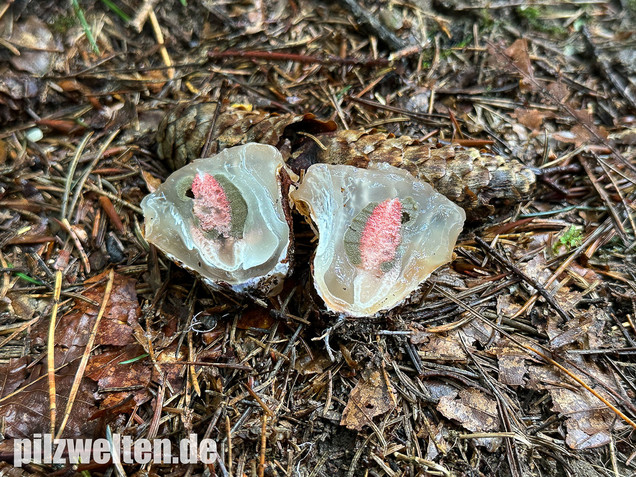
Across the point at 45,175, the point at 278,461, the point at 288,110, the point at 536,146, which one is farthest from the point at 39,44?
the point at 536,146

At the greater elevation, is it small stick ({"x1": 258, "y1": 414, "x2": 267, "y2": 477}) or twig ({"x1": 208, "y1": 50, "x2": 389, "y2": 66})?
twig ({"x1": 208, "y1": 50, "x2": 389, "y2": 66})

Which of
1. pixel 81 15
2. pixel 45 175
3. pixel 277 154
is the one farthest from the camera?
pixel 81 15

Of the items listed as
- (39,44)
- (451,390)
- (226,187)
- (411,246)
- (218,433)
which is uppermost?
(39,44)

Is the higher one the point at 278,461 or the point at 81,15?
the point at 81,15

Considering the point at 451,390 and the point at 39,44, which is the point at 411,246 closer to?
the point at 451,390

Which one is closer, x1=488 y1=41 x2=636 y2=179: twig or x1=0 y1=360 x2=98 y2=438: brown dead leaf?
x1=0 y1=360 x2=98 y2=438: brown dead leaf

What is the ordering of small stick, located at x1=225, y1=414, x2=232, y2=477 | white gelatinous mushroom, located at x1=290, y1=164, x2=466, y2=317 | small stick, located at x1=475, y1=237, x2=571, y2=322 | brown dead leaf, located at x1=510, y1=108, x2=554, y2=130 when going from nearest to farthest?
small stick, located at x1=225, y1=414, x2=232, y2=477, white gelatinous mushroom, located at x1=290, y1=164, x2=466, y2=317, small stick, located at x1=475, y1=237, x2=571, y2=322, brown dead leaf, located at x1=510, y1=108, x2=554, y2=130

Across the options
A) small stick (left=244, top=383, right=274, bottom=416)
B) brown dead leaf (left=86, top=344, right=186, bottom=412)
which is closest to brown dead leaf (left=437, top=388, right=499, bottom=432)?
small stick (left=244, top=383, right=274, bottom=416)

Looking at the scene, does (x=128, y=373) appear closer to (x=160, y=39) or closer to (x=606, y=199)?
(x=160, y=39)

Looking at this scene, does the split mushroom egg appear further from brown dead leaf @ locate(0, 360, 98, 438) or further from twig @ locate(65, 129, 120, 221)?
brown dead leaf @ locate(0, 360, 98, 438)
